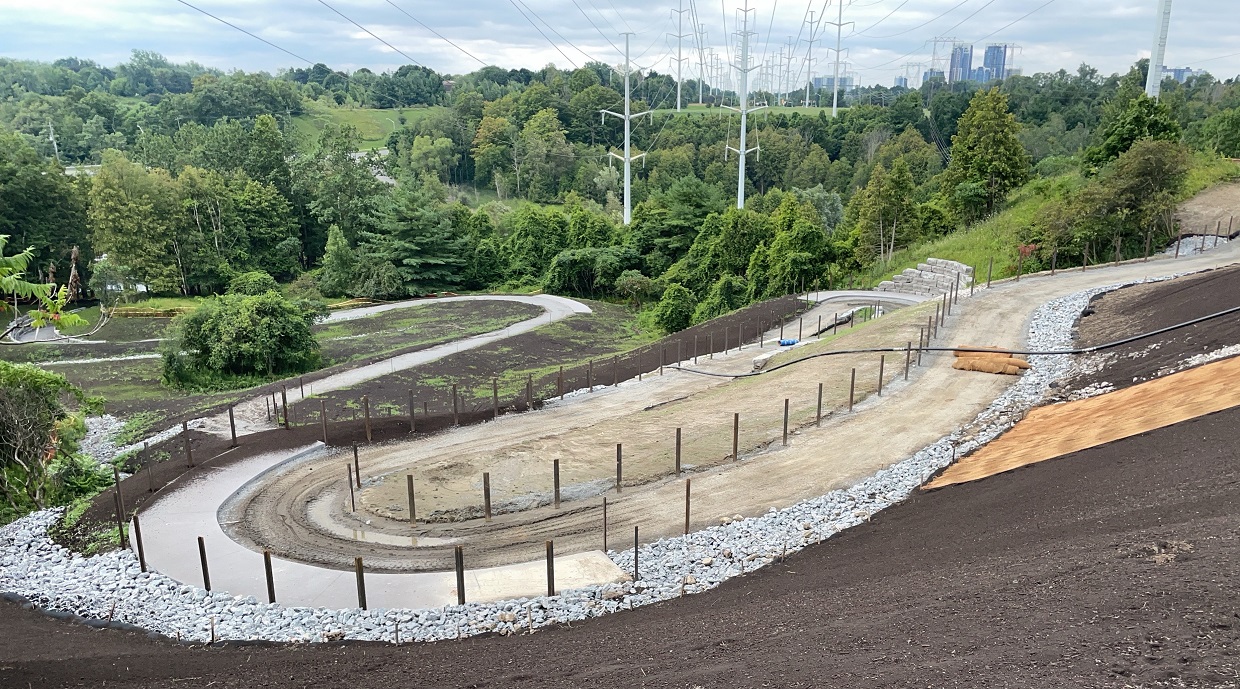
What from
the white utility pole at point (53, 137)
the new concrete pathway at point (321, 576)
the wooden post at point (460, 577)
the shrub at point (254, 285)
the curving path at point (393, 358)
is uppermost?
the white utility pole at point (53, 137)

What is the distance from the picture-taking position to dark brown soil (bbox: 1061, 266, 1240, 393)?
20109 mm

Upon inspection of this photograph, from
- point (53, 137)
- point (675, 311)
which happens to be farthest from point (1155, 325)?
point (53, 137)

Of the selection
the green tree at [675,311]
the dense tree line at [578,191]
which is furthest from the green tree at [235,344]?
the dense tree line at [578,191]

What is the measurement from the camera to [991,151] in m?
50.3

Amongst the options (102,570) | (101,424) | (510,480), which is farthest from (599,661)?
(101,424)

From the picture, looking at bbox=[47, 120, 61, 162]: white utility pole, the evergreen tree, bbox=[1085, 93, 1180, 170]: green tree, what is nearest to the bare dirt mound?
bbox=[1085, 93, 1180, 170]: green tree

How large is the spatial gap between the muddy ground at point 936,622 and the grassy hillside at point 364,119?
414ft

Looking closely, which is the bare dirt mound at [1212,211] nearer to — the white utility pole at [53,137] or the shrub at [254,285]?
the shrub at [254,285]

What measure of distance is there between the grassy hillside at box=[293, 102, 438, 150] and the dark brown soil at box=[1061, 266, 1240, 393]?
12063cm

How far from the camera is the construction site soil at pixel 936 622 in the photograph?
886 centimetres

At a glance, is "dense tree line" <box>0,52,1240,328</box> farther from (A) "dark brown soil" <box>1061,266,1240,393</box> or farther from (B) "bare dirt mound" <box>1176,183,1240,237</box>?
(A) "dark brown soil" <box>1061,266,1240,393</box>

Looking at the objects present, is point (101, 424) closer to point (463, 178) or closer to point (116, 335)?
point (116, 335)

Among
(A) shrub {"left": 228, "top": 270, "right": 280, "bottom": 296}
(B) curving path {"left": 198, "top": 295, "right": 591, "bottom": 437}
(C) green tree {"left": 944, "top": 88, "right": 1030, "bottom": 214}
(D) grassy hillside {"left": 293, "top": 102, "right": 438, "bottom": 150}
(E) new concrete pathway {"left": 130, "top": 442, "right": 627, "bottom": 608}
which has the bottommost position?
(B) curving path {"left": 198, "top": 295, "right": 591, "bottom": 437}

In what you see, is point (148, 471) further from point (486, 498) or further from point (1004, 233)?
point (1004, 233)
